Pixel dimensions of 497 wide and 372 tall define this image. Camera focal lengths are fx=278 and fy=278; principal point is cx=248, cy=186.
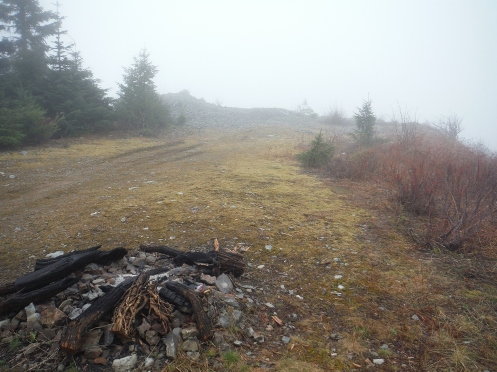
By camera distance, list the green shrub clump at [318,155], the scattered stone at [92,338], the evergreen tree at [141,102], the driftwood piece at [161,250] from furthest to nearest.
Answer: the evergreen tree at [141,102]
the green shrub clump at [318,155]
the driftwood piece at [161,250]
the scattered stone at [92,338]

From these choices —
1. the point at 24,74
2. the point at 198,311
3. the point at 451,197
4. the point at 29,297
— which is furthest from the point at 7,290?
the point at 24,74

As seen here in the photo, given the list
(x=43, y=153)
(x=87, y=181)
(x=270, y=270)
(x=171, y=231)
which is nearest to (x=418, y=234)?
(x=270, y=270)

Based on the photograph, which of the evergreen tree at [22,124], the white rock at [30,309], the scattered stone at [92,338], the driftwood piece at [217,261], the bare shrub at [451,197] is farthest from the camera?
the evergreen tree at [22,124]

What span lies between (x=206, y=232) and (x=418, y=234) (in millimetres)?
3707

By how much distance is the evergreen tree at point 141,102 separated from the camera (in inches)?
639

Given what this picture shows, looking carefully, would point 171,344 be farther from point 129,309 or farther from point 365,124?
point 365,124

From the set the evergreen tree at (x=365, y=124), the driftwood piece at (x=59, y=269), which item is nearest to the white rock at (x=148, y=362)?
the driftwood piece at (x=59, y=269)

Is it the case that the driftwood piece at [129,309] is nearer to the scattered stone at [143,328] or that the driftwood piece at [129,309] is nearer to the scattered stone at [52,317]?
the scattered stone at [143,328]

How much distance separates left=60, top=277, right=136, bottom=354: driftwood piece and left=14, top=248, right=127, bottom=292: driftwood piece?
2.37ft

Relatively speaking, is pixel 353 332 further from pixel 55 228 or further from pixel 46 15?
pixel 46 15

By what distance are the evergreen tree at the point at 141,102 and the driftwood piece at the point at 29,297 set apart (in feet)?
46.5

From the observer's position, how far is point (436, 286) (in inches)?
134

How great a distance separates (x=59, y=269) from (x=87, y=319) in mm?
931

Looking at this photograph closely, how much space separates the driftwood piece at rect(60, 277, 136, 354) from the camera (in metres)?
2.19
